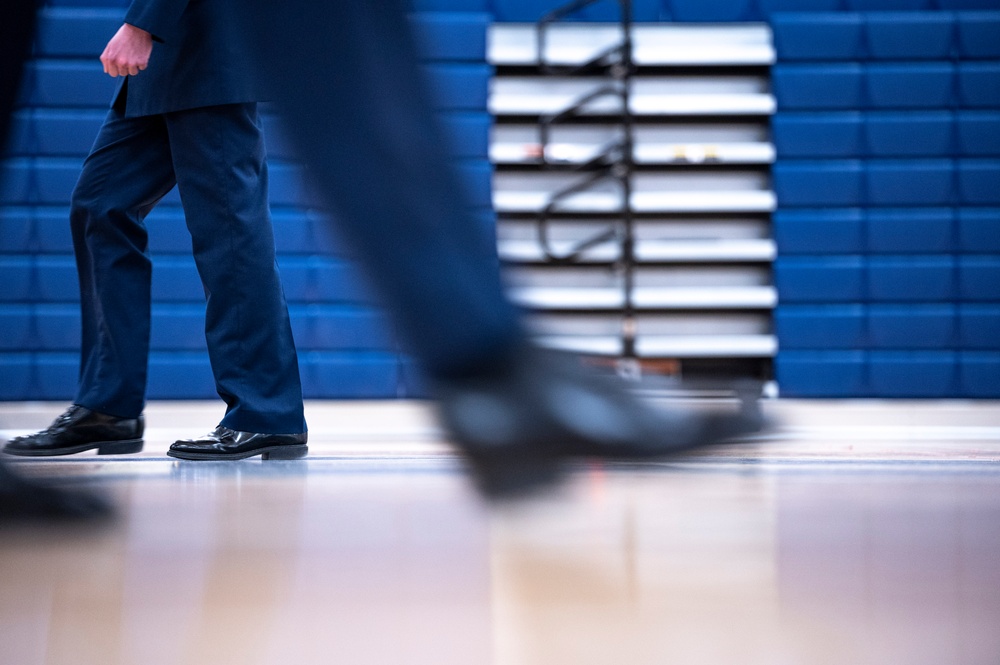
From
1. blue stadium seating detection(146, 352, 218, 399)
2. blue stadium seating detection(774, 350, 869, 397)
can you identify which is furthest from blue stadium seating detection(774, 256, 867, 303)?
blue stadium seating detection(146, 352, 218, 399)

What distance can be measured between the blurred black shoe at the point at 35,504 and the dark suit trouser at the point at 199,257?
43 cm

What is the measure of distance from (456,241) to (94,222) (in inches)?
43.2

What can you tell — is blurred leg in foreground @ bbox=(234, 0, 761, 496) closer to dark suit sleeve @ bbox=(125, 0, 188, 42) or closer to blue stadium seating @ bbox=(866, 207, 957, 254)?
dark suit sleeve @ bbox=(125, 0, 188, 42)

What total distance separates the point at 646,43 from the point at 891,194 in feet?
3.61

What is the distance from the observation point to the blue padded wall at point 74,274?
316cm

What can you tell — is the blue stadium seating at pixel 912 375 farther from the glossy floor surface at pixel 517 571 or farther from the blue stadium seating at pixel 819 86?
the glossy floor surface at pixel 517 571

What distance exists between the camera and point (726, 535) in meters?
0.84

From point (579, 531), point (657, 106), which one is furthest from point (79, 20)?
point (579, 531)

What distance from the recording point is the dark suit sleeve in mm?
1014

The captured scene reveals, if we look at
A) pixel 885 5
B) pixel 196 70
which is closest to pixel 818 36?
pixel 885 5

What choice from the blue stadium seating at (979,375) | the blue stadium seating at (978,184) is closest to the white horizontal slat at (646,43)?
the blue stadium seating at (978,184)

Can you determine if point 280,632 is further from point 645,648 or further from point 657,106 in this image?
point 657,106

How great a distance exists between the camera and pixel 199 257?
4.40 ft

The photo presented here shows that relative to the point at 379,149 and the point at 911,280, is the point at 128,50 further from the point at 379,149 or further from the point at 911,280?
the point at 911,280
